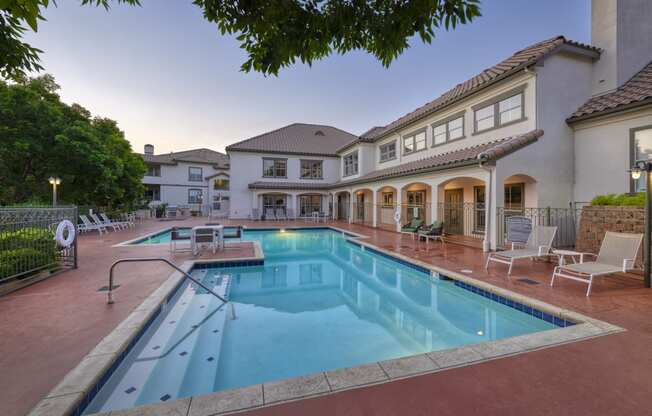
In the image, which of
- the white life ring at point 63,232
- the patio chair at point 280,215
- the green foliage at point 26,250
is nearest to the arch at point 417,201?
the patio chair at point 280,215

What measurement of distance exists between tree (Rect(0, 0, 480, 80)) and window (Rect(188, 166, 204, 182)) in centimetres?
3648

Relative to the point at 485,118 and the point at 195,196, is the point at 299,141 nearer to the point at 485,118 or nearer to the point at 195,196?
the point at 485,118

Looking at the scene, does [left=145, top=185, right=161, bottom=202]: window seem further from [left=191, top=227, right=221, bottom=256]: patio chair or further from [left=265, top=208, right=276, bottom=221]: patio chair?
[left=191, top=227, right=221, bottom=256]: patio chair

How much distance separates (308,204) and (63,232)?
19.5m

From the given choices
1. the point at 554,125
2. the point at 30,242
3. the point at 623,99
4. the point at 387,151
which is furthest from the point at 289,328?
the point at 387,151

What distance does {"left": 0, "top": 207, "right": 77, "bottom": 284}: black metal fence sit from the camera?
210 inches

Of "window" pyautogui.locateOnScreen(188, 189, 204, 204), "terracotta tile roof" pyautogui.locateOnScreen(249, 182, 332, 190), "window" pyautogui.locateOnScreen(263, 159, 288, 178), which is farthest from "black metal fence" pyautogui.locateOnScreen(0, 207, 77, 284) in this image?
"window" pyautogui.locateOnScreen(188, 189, 204, 204)

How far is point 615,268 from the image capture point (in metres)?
5.22

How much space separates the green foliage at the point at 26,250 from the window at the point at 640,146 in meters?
16.2

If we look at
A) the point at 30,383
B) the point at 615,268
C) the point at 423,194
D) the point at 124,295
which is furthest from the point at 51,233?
the point at 423,194

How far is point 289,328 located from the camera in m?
4.81

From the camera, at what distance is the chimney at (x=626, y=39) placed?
9430mm

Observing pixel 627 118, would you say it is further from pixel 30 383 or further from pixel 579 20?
pixel 30 383

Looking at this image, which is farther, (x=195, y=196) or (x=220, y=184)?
(x=195, y=196)
